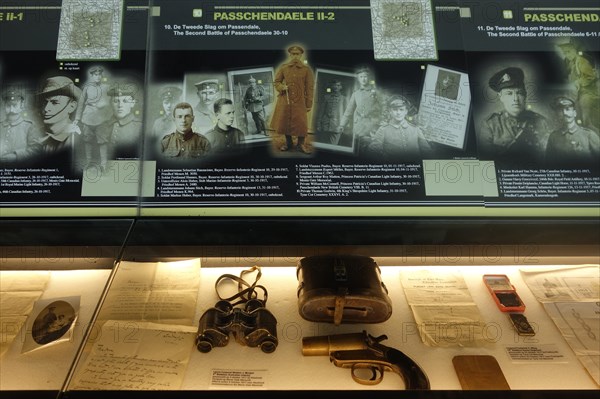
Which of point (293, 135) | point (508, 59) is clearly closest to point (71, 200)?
point (293, 135)

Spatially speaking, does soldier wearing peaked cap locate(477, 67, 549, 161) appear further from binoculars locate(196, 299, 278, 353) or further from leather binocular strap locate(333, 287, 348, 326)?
binoculars locate(196, 299, 278, 353)

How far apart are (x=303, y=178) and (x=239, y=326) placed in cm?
54

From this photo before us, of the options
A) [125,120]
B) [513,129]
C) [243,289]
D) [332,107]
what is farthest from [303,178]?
[513,129]

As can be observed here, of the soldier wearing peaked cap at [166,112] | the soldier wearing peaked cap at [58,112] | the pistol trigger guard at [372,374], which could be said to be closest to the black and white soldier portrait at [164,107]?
the soldier wearing peaked cap at [166,112]

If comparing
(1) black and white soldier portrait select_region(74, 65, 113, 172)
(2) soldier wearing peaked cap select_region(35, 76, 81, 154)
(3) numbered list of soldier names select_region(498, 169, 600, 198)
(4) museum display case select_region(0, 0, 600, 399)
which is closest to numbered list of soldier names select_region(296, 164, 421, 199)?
(4) museum display case select_region(0, 0, 600, 399)

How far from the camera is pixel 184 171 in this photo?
172 cm

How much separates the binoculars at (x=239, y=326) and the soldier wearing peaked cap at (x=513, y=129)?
95cm

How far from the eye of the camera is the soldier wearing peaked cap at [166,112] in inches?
68.7

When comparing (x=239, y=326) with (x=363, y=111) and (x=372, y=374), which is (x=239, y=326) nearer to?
(x=372, y=374)

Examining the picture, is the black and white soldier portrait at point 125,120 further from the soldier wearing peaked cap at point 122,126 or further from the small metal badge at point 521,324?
the small metal badge at point 521,324

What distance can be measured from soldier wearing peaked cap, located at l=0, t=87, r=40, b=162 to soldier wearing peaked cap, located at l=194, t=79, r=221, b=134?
0.55m

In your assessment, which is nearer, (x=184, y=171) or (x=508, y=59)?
(x=184, y=171)

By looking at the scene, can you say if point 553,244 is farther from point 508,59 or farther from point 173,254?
point 173,254
